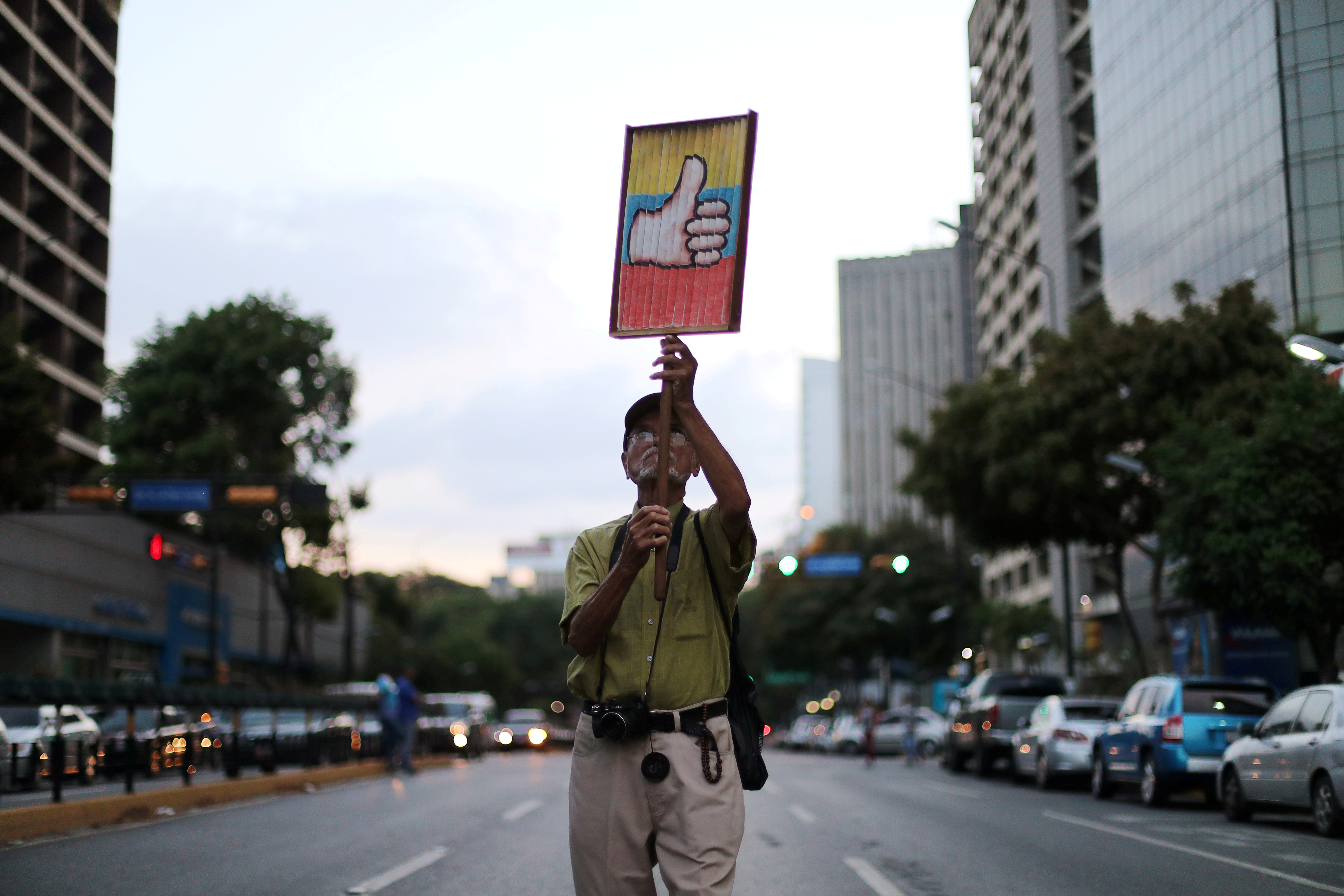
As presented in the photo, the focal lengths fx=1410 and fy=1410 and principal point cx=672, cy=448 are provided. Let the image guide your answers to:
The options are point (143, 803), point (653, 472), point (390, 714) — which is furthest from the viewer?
point (390, 714)

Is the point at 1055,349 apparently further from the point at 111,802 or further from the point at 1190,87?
the point at 111,802

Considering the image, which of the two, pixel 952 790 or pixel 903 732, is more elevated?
pixel 952 790

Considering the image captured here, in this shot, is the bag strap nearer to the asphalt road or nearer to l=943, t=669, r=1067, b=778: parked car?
the asphalt road

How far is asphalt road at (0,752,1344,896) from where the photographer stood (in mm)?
8773

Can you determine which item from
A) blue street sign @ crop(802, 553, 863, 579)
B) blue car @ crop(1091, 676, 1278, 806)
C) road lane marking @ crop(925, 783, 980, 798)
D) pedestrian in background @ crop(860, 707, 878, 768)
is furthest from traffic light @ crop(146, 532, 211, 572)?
blue car @ crop(1091, 676, 1278, 806)

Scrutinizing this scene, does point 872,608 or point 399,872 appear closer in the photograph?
point 399,872

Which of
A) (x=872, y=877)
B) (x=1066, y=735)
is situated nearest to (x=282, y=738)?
(x=1066, y=735)

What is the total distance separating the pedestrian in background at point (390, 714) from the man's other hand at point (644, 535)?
19.7 metres

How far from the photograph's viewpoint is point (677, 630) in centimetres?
374

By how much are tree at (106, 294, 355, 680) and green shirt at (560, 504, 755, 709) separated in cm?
3911

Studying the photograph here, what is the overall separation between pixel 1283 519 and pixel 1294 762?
21.2 feet

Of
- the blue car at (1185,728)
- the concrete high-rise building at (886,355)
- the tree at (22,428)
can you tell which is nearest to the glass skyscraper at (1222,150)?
the blue car at (1185,728)

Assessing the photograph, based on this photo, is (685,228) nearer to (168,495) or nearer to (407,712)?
(407,712)

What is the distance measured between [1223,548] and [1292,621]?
1.49 m
